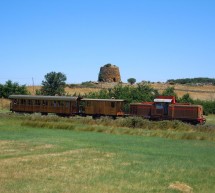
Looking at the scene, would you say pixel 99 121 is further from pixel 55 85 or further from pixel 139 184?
pixel 55 85

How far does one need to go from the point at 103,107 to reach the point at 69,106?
13.6ft

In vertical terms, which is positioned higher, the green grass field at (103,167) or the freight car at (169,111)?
the freight car at (169,111)

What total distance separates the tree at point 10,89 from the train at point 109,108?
916 inches

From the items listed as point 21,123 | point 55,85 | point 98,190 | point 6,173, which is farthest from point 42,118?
point 55,85

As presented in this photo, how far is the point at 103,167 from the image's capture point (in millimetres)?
15781

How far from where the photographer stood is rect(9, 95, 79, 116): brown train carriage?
4909cm

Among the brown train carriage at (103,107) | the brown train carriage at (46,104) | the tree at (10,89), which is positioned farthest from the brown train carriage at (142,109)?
the tree at (10,89)

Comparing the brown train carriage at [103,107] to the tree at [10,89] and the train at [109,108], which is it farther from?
the tree at [10,89]

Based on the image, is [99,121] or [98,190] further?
[99,121]

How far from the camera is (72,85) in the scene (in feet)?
346

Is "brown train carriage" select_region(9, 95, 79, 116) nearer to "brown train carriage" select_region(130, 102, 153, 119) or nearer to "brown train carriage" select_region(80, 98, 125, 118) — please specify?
"brown train carriage" select_region(80, 98, 125, 118)

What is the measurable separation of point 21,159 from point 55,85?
65.2 meters

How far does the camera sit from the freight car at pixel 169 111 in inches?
1695

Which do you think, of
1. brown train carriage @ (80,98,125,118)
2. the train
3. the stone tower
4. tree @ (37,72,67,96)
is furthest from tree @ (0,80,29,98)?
the stone tower
